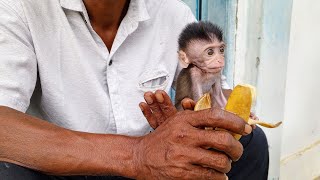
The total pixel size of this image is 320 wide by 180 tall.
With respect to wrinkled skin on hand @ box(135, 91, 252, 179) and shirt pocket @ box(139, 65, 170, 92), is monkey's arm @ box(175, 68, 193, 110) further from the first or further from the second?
wrinkled skin on hand @ box(135, 91, 252, 179)

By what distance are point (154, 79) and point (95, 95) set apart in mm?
251

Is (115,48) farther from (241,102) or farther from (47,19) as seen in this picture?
(241,102)

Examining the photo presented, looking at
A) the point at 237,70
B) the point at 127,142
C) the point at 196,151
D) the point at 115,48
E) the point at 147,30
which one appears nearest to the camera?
the point at 196,151

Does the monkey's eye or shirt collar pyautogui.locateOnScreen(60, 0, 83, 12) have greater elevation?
shirt collar pyautogui.locateOnScreen(60, 0, 83, 12)

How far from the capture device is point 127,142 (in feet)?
4.61

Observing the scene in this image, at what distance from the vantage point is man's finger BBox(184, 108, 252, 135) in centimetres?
130

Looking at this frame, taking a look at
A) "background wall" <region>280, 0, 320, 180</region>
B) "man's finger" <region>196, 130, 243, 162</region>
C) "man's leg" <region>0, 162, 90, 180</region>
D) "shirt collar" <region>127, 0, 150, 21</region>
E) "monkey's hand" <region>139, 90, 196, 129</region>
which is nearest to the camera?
"man's finger" <region>196, 130, 243, 162</region>

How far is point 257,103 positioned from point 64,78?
126 centimetres

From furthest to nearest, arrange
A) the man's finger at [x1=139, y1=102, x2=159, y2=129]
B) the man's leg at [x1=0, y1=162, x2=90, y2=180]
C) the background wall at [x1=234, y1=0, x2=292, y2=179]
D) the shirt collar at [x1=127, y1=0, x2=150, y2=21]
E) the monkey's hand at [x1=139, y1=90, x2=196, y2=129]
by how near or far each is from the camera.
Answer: the background wall at [x1=234, y1=0, x2=292, y2=179] < the shirt collar at [x1=127, y1=0, x2=150, y2=21] < the man's finger at [x1=139, y1=102, x2=159, y2=129] < the monkey's hand at [x1=139, y1=90, x2=196, y2=129] < the man's leg at [x1=0, y1=162, x2=90, y2=180]

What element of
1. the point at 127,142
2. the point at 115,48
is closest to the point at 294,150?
the point at 115,48

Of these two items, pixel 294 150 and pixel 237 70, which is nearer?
pixel 237 70

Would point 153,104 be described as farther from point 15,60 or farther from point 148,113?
point 15,60

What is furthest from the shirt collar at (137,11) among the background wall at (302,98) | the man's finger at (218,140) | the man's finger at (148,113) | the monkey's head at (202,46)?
the background wall at (302,98)

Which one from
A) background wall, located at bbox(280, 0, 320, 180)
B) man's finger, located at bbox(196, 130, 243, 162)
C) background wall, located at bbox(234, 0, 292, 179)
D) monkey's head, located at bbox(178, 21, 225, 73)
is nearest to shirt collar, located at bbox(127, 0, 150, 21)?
monkey's head, located at bbox(178, 21, 225, 73)
